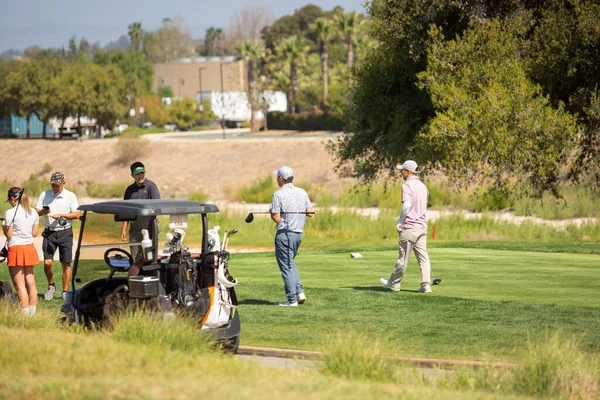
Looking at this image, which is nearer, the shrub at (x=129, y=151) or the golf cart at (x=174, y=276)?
the golf cart at (x=174, y=276)

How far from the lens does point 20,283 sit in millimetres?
12570

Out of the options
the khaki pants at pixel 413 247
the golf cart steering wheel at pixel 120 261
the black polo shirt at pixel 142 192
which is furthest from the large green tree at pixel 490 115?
the golf cart steering wheel at pixel 120 261

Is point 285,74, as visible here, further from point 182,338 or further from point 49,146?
point 182,338

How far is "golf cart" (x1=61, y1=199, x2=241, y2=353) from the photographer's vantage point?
1012 cm

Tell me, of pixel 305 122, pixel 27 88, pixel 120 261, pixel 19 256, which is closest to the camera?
pixel 120 261

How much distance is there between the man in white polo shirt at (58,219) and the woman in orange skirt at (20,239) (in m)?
1.64

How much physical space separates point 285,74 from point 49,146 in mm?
33504

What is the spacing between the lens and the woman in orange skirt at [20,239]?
491 inches

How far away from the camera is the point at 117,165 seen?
69875mm

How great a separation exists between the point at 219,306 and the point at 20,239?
11.6 feet

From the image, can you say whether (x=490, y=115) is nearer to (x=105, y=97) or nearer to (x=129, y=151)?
(x=129, y=151)

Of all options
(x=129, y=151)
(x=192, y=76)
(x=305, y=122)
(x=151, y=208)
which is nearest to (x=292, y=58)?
(x=305, y=122)

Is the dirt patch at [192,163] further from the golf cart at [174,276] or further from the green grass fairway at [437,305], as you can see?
the golf cart at [174,276]

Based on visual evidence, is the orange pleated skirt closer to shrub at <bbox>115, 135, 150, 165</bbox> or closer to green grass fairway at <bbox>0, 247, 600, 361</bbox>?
green grass fairway at <bbox>0, 247, 600, 361</bbox>
